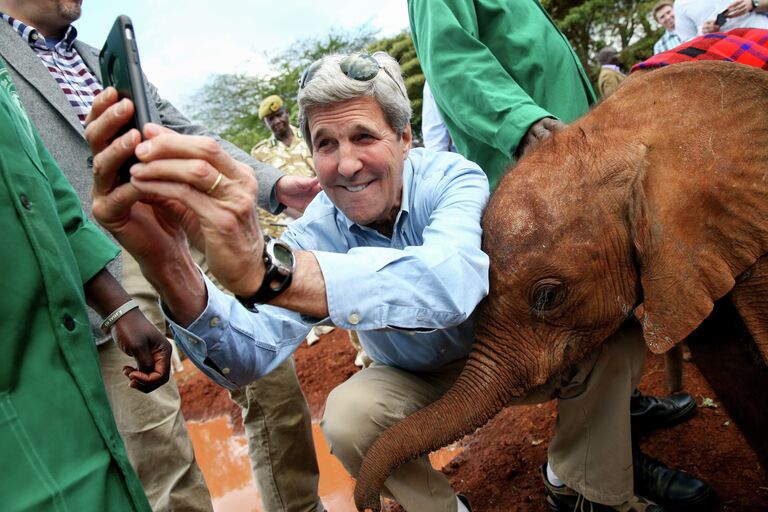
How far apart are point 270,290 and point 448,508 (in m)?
1.50

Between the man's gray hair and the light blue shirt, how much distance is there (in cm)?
27

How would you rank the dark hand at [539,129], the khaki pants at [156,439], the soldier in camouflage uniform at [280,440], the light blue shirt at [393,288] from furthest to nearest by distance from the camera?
1. the soldier in camouflage uniform at [280,440]
2. the khaki pants at [156,439]
3. the dark hand at [539,129]
4. the light blue shirt at [393,288]

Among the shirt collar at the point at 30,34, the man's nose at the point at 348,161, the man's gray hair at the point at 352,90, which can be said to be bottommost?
the man's nose at the point at 348,161

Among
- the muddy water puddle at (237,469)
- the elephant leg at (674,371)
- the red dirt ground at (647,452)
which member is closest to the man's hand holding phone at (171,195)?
the red dirt ground at (647,452)

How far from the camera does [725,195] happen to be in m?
2.04

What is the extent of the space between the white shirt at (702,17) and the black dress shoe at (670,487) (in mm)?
3984

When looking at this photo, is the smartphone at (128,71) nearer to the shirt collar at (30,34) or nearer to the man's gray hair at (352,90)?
the man's gray hair at (352,90)

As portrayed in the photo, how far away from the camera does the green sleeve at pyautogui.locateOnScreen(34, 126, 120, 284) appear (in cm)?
216

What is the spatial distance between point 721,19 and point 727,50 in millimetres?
3144

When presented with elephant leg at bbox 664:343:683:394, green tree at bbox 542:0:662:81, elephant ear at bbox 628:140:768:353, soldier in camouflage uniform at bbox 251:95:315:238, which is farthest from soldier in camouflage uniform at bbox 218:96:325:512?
green tree at bbox 542:0:662:81

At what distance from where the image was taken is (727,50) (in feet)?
8.50

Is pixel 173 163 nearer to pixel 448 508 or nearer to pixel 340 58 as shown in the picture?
pixel 340 58

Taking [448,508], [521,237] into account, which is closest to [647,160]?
[521,237]

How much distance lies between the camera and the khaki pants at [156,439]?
110 inches
